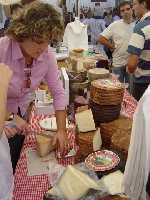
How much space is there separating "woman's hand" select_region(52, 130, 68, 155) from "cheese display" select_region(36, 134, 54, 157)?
2 centimetres

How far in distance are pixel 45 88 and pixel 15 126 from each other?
28.0 inches

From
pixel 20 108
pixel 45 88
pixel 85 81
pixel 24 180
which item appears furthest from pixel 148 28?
pixel 24 180

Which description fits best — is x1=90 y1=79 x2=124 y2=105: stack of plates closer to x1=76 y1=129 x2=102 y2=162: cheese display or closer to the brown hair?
x1=76 y1=129 x2=102 y2=162: cheese display

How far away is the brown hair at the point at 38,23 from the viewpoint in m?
1.36

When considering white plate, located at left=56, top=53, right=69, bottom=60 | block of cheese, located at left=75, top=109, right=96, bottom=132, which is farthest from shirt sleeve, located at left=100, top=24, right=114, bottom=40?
block of cheese, located at left=75, top=109, right=96, bottom=132

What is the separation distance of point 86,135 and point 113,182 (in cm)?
34

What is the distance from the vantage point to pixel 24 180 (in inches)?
52.1

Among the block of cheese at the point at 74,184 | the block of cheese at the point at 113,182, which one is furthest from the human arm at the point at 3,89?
Answer: the block of cheese at the point at 113,182

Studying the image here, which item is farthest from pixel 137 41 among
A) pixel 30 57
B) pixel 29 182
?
pixel 29 182

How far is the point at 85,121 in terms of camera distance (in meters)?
1.54

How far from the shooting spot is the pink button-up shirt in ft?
4.98

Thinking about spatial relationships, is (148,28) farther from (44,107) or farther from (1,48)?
(1,48)

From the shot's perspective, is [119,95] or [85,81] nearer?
[119,95]

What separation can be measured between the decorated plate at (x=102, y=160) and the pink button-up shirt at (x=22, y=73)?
0.43 meters
